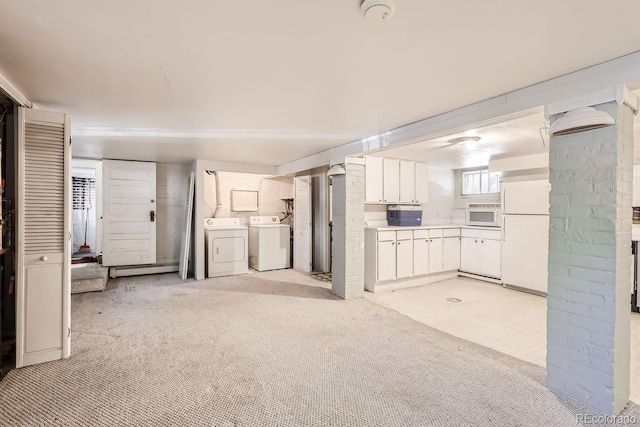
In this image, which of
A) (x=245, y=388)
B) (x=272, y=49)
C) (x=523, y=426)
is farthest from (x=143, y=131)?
(x=523, y=426)

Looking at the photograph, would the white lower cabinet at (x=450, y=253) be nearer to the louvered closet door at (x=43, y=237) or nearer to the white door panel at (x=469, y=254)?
the white door panel at (x=469, y=254)

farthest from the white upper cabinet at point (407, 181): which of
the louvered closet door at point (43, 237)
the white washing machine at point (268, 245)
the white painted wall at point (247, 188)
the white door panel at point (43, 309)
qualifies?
the white door panel at point (43, 309)

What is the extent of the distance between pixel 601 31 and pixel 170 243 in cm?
661

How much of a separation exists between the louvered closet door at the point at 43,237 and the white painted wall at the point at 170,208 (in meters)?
3.62

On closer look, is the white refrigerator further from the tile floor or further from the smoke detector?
the smoke detector

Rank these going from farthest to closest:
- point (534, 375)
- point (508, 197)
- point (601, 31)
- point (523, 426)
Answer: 1. point (508, 197)
2. point (534, 375)
3. point (523, 426)
4. point (601, 31)

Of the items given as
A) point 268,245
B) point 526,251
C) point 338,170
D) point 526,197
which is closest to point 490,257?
point 526,251

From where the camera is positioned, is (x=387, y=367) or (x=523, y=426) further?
(x=387, y=367)

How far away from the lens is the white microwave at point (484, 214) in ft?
17.9

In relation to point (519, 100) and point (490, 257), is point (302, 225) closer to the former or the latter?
point (490, 257)

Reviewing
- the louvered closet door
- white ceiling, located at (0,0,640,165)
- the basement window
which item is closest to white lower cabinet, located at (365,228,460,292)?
the basement window

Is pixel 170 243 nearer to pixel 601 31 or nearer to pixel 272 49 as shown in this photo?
pixel 272 49

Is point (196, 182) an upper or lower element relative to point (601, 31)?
lower

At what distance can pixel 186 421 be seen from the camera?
1.80 meters
